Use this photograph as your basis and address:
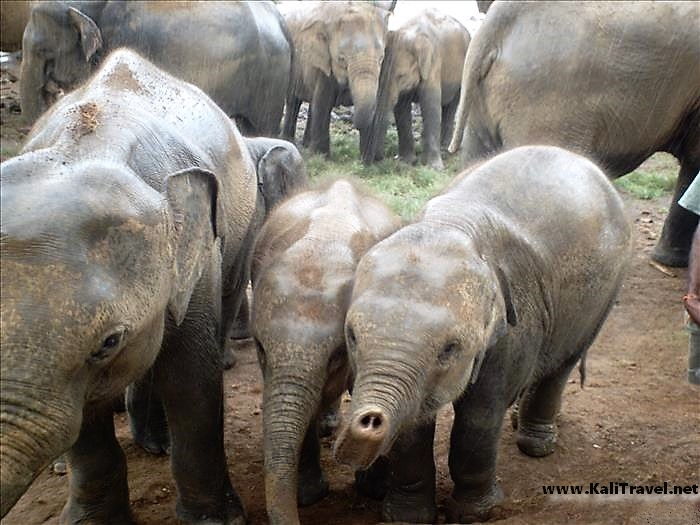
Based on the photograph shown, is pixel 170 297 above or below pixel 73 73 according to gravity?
above

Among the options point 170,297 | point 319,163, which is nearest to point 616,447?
point 170,297

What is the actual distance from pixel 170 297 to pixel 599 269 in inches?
74.5

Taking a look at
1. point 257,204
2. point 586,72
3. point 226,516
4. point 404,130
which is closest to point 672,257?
point 586,72

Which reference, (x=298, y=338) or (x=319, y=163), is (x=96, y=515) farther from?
(x=319, y=163)

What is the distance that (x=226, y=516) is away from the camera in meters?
3.25

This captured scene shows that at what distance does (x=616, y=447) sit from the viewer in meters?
4.11

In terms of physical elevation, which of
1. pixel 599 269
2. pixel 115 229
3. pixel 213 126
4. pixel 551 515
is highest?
pixel 115 229

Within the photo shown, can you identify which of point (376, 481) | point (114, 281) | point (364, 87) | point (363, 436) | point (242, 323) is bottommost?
point (364, 87)

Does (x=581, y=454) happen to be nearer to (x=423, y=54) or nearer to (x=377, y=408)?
(x=377, y=408)

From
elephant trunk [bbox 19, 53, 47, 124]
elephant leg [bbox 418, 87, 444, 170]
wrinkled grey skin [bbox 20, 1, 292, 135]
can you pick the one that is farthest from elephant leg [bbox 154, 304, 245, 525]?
elephant leg [bbox 418, 87, 444, 170]

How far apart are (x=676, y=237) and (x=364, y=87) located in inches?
177

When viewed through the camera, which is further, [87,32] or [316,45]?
[316,45]

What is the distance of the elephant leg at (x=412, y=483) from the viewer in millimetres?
3223

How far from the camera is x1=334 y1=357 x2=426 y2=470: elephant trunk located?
8.07ft
